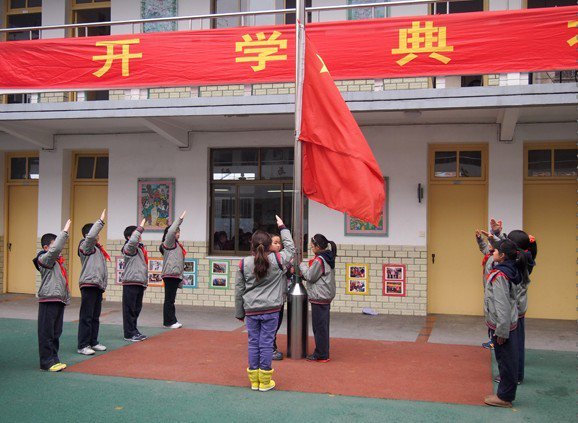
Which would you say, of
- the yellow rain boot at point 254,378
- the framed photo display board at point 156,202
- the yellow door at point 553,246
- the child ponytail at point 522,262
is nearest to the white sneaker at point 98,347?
the yellow rain boot at point 254,378

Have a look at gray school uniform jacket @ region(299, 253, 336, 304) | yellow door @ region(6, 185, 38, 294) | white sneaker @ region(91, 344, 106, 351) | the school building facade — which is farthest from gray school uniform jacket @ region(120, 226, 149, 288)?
yellow door @ region(6, 185, 38, 294)

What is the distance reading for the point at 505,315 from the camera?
212 inches

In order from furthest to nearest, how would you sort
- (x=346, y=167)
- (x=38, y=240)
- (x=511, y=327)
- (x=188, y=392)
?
(x=38, y=240), (x=346, y=167), (x=188, y=392), (x=511, y=327)

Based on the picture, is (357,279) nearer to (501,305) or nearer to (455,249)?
(455,249)

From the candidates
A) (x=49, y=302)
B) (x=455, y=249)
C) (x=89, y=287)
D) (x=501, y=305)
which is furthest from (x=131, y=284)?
(x=455, y=249)

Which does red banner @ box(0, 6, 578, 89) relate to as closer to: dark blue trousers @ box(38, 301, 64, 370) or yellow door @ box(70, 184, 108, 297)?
yellow door @ box(70, 184, 108, 297)

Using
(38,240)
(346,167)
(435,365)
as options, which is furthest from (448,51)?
(38,240)

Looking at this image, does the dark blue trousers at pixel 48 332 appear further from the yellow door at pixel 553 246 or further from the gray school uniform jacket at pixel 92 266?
the yellow door at pixel 553 246

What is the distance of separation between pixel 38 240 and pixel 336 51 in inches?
304

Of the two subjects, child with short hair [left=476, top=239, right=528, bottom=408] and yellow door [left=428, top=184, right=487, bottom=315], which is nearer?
child with short hair [left=476, top=239, right=528, bottom=408]

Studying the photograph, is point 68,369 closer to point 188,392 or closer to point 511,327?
point 188,392

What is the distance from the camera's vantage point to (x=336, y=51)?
29.7ft

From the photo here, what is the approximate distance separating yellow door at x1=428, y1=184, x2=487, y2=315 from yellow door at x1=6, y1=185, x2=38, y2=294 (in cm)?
873

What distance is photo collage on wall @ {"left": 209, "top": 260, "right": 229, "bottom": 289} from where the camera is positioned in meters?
11.4
